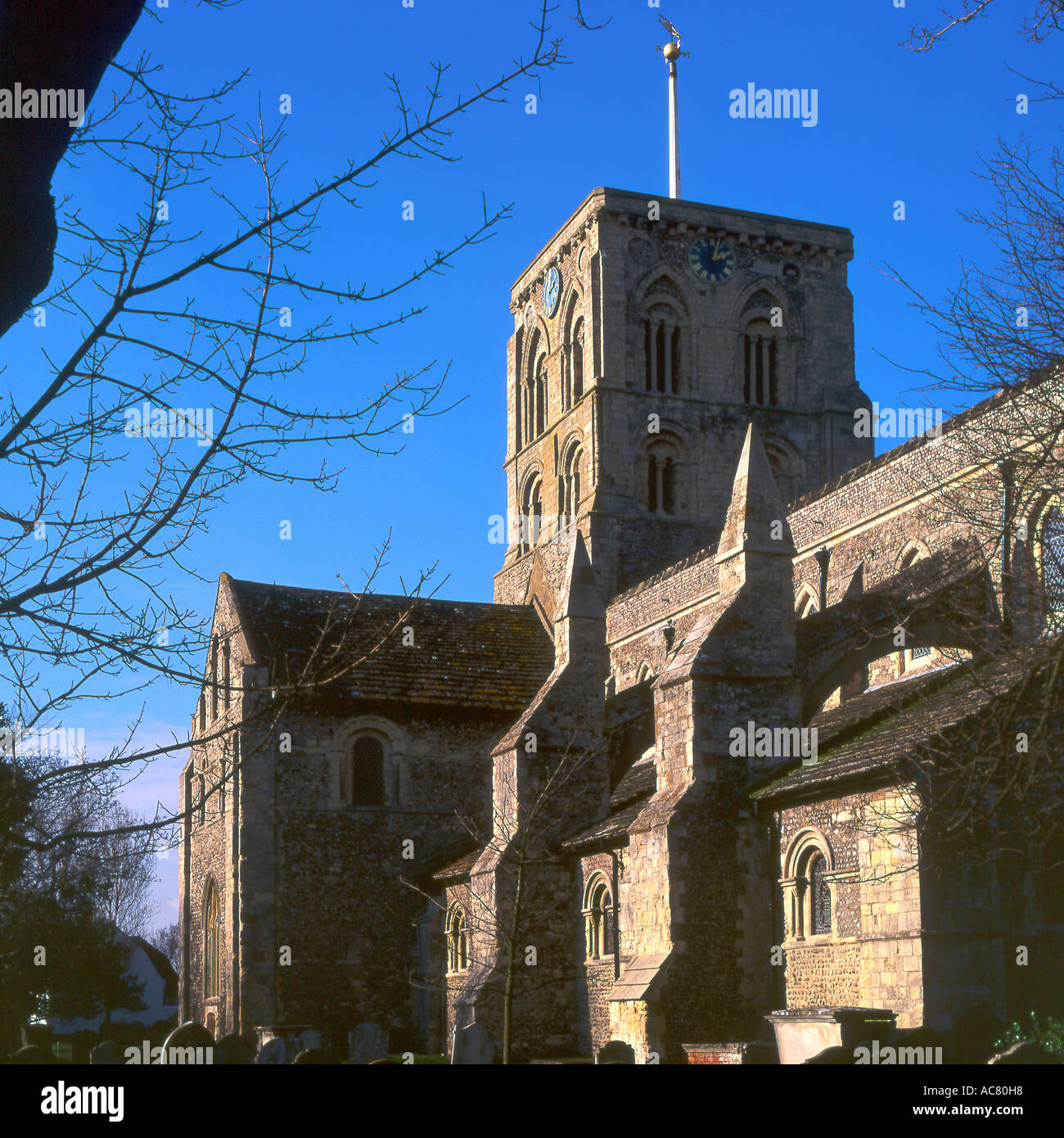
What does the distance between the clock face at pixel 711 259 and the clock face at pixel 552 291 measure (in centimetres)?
471

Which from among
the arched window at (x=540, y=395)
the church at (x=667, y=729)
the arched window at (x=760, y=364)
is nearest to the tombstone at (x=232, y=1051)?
the church at (x=667, y=729)

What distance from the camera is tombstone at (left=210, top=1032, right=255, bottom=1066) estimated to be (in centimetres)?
2089

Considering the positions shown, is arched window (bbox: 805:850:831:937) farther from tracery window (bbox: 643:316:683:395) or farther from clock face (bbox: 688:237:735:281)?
clock face (bbox: 688:237:735:281)

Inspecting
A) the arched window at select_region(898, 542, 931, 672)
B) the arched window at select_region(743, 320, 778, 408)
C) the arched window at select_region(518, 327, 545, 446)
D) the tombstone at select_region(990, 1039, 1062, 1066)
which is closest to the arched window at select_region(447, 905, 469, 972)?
the arched window at select_region(898, 542, 931, 672)

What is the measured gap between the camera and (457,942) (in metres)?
26.5

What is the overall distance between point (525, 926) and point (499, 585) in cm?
2064

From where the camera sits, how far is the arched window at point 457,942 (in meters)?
26.1

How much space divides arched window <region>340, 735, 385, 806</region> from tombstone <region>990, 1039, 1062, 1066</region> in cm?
1833

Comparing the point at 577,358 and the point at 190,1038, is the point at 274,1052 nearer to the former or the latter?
the point at 190,1038

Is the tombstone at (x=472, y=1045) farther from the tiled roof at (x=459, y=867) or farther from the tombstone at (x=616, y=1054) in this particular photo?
the tiled roof at (x=459, y=867)

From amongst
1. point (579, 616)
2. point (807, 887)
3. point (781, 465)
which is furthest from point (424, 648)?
point (781, 465)

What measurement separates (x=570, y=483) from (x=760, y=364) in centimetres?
717
